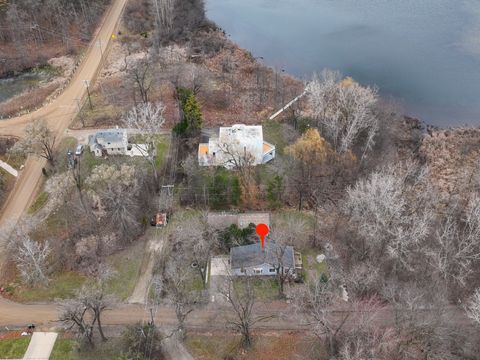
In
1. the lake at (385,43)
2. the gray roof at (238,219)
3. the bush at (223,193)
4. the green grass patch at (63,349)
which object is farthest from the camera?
the lake at (385,43)

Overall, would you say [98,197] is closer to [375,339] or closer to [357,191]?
[357,191]

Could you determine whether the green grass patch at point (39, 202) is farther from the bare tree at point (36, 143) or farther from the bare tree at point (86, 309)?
the bare tree at point (86, 309)

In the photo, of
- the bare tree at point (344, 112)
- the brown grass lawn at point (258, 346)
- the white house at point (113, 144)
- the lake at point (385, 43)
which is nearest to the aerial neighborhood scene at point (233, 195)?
the brown grass lawn at point (258, 346)

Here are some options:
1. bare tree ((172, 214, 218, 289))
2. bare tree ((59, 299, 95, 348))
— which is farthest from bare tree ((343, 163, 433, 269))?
bare tree ((59, 299, 95, 348))

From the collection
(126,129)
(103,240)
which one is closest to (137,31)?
(126,129)

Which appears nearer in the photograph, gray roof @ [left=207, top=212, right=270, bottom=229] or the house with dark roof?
the house with dark roof

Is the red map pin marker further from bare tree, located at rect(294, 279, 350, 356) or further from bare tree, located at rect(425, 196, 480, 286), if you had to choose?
bare tree, located at rect(425, 196, 480, 286)

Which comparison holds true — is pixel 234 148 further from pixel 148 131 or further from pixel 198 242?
pixel 198 242
